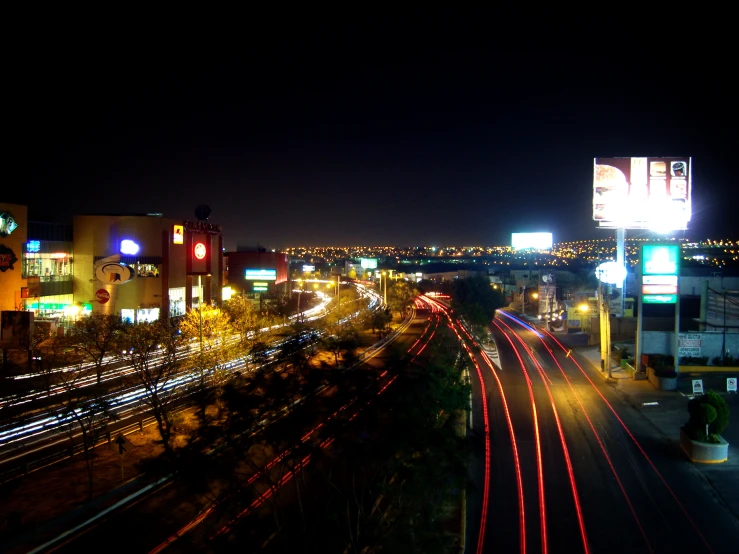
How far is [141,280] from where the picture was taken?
44281mm

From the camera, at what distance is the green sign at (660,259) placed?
92.3 feet

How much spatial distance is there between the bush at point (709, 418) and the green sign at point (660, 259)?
39.4 feet

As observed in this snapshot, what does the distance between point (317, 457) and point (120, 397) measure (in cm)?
1676

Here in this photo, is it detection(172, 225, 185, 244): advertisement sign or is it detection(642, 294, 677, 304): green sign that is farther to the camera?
detection(172, 225, 185, 244): advertisement sign

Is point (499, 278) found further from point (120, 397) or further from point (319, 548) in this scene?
point (319, 548)

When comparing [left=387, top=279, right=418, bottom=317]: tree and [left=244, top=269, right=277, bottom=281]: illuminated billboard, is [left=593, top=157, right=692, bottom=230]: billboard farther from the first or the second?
[left=244, top=269, right=277, bottom=281]: illuminated billboard

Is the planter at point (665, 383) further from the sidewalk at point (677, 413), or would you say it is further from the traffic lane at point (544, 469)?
the traffic lane at point (544, 469)

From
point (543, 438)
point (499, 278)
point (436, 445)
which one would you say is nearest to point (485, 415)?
point (543, 438)

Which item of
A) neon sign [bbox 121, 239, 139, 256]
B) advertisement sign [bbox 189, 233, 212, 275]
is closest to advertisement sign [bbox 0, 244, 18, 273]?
neon sign [bbox 121, 239, 139, 256]

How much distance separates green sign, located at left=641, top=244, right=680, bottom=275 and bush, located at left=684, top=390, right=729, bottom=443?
12.0 m

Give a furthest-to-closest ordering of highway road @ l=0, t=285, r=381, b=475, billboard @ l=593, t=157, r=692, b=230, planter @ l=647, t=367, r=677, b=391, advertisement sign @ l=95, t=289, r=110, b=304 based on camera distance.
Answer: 1. advertisement sign @ l=95, t=289, r=110, b=304
2. billboard @ l=593, t=157, r=692, b=230
3. planter @ l=647, t=367, r=677, b=391
4. highway road @ l=0, t=285, r=381, b=475

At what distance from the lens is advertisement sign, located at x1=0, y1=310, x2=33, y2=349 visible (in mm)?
30953

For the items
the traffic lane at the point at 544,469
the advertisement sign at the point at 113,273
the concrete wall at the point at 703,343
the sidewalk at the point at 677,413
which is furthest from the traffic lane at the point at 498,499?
the advertisement sign at the point at 113,273

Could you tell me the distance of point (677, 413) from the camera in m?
22.6
